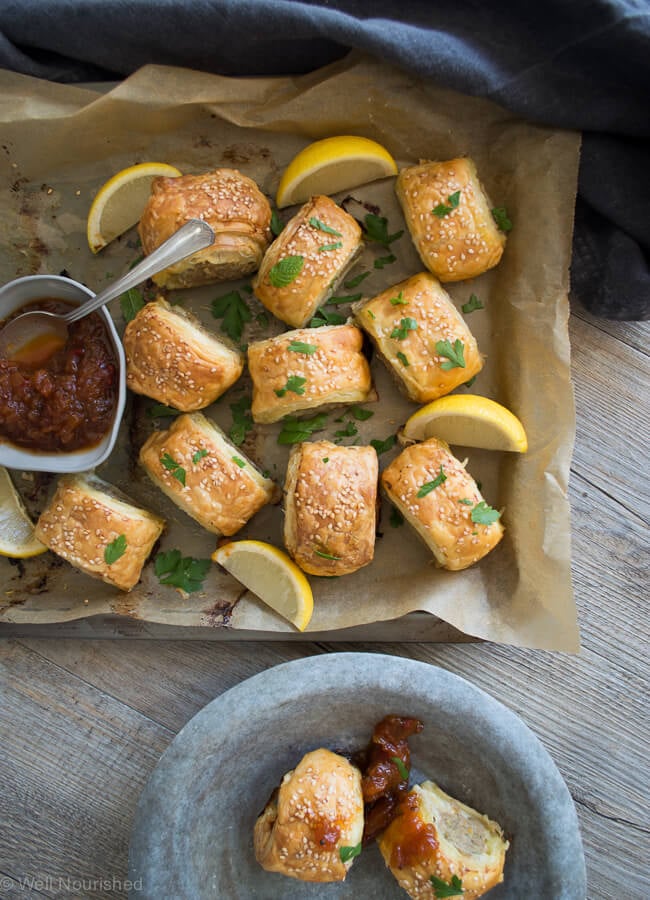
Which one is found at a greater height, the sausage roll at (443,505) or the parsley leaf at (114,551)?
the sausage roll at (443,505)

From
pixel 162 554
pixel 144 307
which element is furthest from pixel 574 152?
pixel 162 554

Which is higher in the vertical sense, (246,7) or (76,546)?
(246,7)

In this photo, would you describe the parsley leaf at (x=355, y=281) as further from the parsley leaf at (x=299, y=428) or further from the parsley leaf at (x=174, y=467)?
the parsley leaf at (x=174, y=467)

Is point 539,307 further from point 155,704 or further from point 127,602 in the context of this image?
point 155,704

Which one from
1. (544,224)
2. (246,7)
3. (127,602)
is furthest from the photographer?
(127,602)

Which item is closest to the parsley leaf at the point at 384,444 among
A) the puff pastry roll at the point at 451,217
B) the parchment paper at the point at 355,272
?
the parchment paper at the point at 355,272

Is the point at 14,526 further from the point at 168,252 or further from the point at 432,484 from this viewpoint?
the point at 432,484

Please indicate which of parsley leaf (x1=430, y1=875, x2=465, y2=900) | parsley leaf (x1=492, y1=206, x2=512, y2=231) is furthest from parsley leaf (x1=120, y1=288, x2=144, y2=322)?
parsley leaf (x1=430, y1=875, x2=465, y2=900)

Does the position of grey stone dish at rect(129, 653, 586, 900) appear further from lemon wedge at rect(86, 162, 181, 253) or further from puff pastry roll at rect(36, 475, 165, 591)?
lemon wedge at rect(86, 162, 181, 253)
